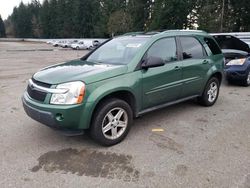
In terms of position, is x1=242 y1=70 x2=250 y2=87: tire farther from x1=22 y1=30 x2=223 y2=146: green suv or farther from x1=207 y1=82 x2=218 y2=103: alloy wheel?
x1=22 y1=30 x2=223 y2=146: green suv

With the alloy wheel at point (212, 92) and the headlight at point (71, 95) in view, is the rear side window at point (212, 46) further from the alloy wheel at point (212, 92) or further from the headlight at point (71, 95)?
the headlight at point (71, 95)

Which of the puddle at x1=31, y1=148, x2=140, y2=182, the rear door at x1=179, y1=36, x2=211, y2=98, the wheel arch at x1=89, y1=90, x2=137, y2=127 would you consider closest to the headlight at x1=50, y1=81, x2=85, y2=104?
the wheel arch at x1=89, y1=90, x2=137, y2=127

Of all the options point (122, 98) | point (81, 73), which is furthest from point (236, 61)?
point (81, 73)

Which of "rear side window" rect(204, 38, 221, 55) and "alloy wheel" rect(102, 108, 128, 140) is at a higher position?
"rear side window" rect(204, 38, 221, 55)

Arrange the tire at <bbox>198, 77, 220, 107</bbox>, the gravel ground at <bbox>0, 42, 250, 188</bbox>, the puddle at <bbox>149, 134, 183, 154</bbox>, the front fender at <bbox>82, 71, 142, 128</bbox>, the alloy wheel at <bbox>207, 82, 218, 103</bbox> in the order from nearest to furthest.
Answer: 1. the gravel ground at <bbox>0, 42, 250, 188</bbox>
2. the front fender at <bbox>82, 71, 142, 128</bbox>
3. the puddle at <bbox>149, 134, 183, 154</bbox>
4. the tire at <bbox>198, 77, 220, 107</bbox>
5. the alloy wheel at <bbox>207, 82, 218, 103</bbox>

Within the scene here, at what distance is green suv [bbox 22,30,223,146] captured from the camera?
3283 millimetres

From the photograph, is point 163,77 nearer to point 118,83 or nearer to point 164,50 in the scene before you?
point 164,50

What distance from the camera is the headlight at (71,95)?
10.6ft

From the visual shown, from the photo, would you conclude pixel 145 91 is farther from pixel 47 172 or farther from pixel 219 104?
pixel 219 104

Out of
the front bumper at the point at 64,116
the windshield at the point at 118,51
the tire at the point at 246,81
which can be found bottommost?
the tire at the point at 246,81

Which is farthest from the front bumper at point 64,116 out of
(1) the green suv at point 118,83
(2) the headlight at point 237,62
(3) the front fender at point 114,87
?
(2) the headlight at point 237,62

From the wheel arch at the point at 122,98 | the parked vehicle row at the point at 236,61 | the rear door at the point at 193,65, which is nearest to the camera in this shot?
the wheel arch at the point at 122,98

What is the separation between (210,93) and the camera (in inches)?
219

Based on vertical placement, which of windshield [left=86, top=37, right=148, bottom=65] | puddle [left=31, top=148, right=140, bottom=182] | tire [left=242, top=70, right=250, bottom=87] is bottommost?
puddle [left=31, top=148, right=140, bottom=182]
